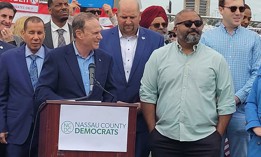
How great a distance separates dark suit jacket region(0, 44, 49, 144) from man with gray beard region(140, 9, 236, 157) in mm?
1241

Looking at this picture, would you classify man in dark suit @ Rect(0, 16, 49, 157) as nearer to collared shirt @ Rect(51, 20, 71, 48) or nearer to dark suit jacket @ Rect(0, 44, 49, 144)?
dark suit jacket @ Rect(0, 44, 49, 144)

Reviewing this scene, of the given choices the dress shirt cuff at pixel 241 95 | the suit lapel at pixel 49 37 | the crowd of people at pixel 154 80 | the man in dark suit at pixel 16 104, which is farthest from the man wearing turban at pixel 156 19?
the man in dark suit at pixel 16 104

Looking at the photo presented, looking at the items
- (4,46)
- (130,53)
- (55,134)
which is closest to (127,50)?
(130,53)

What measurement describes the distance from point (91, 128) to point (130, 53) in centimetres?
164

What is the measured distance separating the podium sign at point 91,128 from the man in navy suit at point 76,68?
0.56 metres


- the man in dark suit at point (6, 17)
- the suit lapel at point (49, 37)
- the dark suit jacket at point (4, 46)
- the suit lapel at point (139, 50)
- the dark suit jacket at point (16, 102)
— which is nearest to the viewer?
the dark suit jacket at point (16, 102)

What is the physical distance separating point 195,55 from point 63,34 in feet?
7.36

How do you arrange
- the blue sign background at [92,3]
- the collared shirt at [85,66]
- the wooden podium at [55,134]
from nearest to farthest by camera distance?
1. the wooden podium at [55,134]
2. the collared shirt at [85,66]
3. the blue sign background at [92,3]

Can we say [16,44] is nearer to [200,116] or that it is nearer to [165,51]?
[165,51]

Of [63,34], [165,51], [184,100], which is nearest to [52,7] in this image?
[63,34]

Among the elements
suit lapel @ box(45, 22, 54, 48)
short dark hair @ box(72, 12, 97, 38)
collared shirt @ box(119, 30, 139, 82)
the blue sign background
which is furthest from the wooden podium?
the blue sign background

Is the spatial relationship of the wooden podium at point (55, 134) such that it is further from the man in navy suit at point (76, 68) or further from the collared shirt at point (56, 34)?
the collared shirt at point (56, 34)

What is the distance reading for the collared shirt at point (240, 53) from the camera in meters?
6.18

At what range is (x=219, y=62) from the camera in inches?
216
